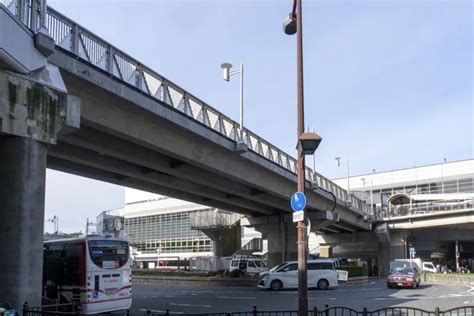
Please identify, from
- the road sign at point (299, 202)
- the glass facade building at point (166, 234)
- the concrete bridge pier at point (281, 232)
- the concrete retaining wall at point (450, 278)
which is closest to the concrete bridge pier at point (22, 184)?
the road sign at point (299, 202)

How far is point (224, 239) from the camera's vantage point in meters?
65.9

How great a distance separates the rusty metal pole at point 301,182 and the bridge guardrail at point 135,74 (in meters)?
6.72

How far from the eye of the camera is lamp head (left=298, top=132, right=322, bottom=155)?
12.9 metres

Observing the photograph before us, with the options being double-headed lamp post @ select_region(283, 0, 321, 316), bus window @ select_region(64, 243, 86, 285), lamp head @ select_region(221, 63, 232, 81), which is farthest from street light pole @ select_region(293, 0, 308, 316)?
lamp head @ select_region(221, 63, 232, 81)

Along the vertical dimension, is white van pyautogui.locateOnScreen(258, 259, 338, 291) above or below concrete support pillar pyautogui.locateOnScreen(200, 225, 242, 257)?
below

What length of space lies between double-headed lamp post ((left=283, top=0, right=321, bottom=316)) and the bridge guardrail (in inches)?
258

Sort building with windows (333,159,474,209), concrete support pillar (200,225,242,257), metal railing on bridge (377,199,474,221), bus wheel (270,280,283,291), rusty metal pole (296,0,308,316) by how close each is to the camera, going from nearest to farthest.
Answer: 1. rusty metal pole (296,0,308,316)
2. bus wheel (270,280,283,291)
3. metal railing on bridge (377,199,474,221)
4. concrete support pillar (200,225,242,257)
5. building with windows (333,159,474,209)

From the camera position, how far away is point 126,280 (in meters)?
20.8

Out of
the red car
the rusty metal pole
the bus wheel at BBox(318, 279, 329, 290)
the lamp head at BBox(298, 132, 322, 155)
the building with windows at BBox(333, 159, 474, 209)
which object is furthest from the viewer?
the building with windows at BBox(333, 159, 474, 209)

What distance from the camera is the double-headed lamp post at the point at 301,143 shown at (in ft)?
42.1

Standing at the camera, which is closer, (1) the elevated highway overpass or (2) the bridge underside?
(1) the elevated highway overpass

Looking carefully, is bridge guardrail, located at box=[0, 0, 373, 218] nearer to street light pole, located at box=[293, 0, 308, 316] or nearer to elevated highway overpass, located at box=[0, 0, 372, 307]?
elevated highway overpass, located at box=[0, 0, 372, 307]

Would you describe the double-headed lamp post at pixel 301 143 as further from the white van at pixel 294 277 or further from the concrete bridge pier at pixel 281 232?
the concrete bridge pier at pixel 281 232

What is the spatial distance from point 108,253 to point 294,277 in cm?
1744
